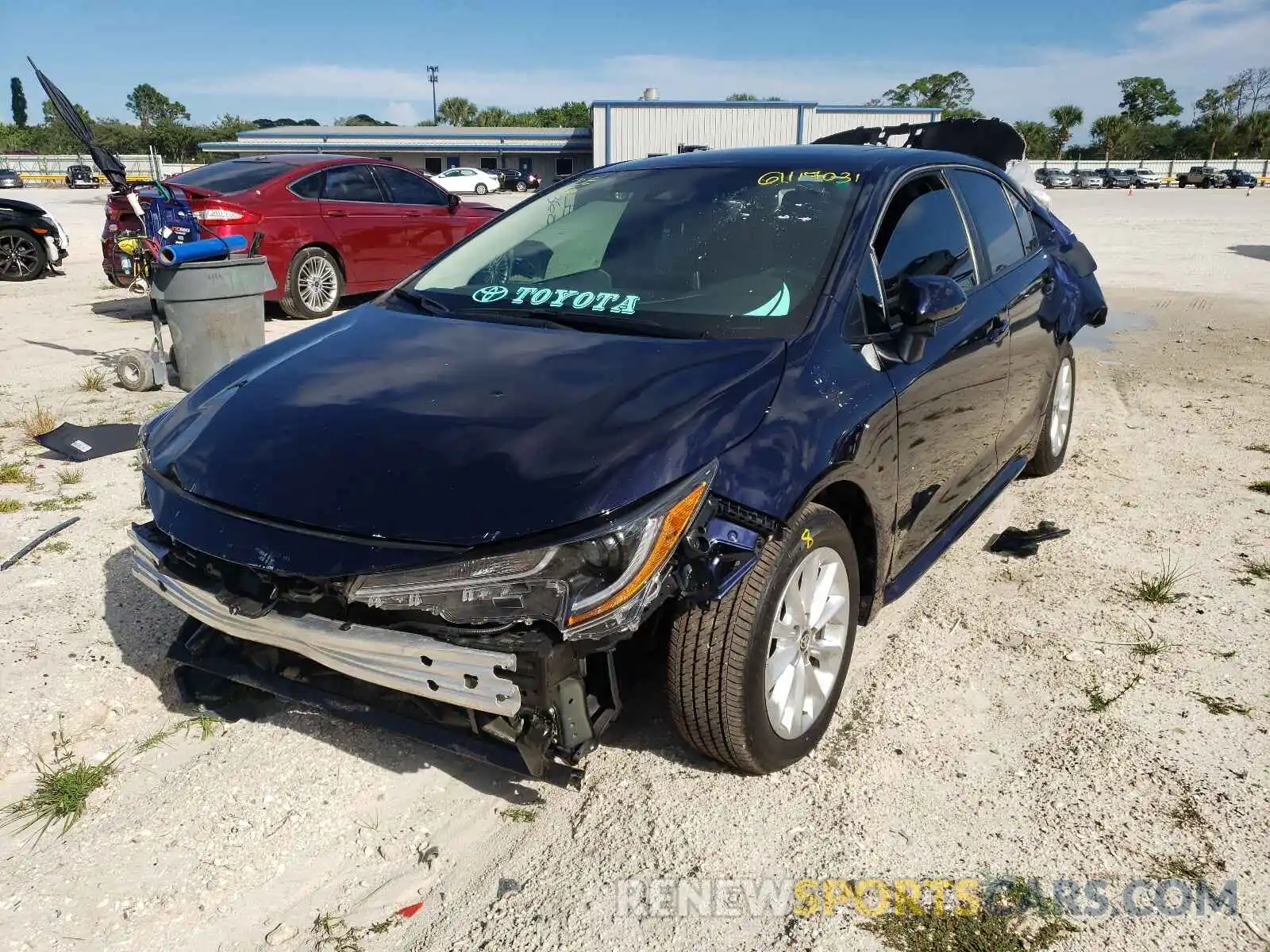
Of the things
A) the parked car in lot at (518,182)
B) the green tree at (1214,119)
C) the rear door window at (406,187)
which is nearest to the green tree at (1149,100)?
the green tree at (1214,119)

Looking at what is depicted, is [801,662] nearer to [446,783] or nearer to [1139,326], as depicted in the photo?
[446,783]

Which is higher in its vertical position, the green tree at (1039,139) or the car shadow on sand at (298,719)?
the green tree at (1039,139)

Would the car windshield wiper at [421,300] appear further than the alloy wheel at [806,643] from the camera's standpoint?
Yes

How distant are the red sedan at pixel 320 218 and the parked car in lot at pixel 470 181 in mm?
36767

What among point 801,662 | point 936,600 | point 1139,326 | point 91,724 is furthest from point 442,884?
point 1139,326

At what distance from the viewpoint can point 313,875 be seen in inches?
92.8

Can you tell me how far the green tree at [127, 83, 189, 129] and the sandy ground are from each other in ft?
434

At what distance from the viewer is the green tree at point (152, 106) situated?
116750mm

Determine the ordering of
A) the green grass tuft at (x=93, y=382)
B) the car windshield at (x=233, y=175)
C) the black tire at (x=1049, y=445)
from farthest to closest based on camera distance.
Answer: the car windshield at (x=233, y=175)
the green grass tuft at (x=93, y=382)
the black tire at (x=1049, y=445)

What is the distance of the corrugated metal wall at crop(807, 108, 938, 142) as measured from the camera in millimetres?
51556

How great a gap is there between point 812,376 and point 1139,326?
27.8ft

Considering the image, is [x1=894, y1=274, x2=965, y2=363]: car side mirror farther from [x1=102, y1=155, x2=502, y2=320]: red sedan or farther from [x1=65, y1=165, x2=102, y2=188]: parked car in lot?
[x1=65, y1=165, x2=102, y2=188]: parked car in lot

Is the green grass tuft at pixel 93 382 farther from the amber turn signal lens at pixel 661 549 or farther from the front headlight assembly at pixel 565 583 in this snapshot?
the amber turn signal lens at pixel 661 549

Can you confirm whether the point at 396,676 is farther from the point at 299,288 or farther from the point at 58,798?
the point at 299,288
